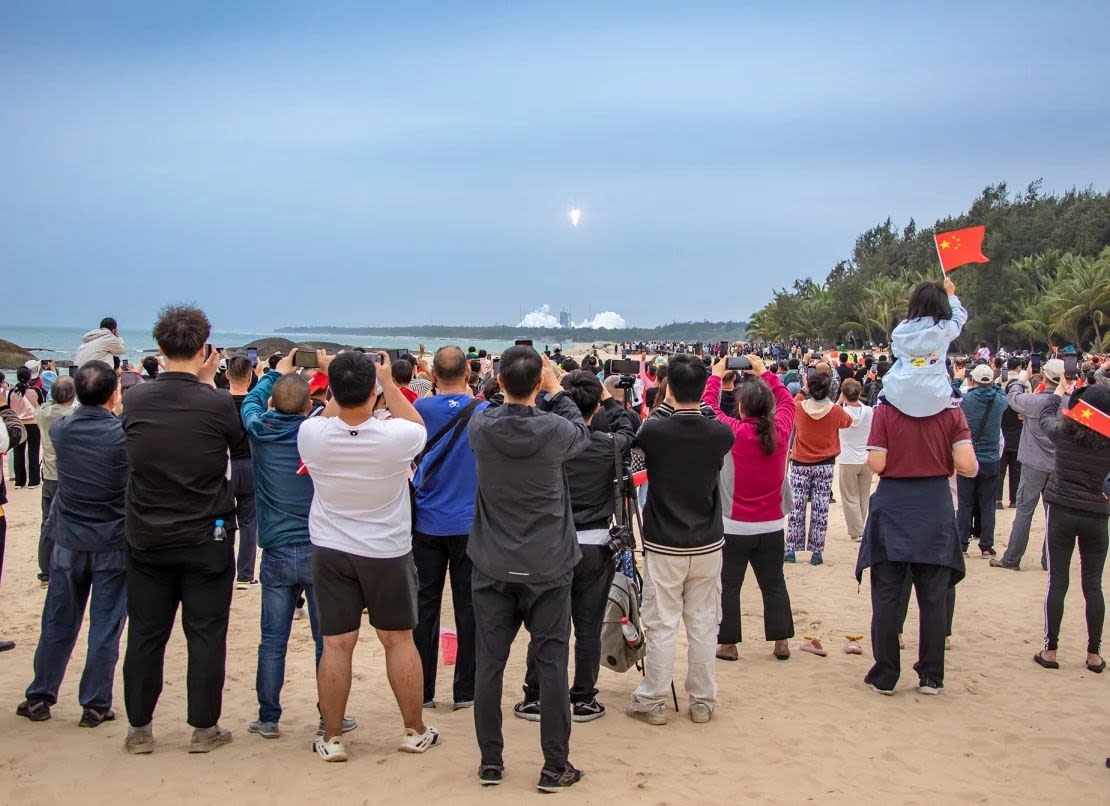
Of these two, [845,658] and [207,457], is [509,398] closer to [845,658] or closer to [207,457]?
[207,457]

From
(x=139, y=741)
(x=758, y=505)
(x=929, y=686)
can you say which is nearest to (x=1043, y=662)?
(x=929, y=686)

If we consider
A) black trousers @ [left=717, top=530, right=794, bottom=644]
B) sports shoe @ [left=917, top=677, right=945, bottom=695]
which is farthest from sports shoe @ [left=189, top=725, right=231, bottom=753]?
sports shoe @ [left=917, top=677, right=945, bottom=695]

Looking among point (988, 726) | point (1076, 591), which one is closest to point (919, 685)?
point (988, 726)

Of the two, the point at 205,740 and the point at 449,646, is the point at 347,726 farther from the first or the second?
the point at 449,646

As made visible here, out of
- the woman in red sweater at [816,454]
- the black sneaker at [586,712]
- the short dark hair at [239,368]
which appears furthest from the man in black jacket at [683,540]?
the woman in red sweater at [816,454]

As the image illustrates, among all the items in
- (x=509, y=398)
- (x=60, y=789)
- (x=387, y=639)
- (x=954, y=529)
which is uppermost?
(x=509, y=398)

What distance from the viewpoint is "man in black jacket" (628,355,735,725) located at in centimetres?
470

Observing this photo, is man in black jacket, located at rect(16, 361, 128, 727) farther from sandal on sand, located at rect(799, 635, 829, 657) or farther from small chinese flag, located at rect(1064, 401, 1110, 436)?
small chinese flag, located at rect(1064, 401, 1110, 436)

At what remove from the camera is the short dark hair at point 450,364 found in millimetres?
4758

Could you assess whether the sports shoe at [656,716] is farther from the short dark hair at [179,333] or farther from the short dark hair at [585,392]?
the short dark hair at [179,333]

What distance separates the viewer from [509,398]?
4.09 m

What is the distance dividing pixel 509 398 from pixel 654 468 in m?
1.09

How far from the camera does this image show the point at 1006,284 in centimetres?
5175

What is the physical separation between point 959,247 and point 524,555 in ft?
13.1
